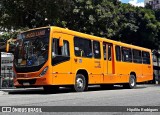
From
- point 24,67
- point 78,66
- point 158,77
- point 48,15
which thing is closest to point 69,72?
point 78,66

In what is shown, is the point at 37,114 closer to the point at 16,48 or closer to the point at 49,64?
the point at 49,64

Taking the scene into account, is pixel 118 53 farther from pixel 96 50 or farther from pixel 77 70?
pixel 77 70

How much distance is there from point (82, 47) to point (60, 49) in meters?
1.89

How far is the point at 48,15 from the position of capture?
26.4m

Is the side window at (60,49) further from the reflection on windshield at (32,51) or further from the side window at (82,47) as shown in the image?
the side window at (82,47)

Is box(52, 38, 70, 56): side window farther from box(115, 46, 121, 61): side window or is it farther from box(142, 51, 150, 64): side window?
box(142, 51, 150, 64): side window

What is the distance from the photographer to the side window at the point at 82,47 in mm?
17852

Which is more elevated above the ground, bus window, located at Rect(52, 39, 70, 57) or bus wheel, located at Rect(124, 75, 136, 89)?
bus window, located at Rect(52, 39, 70, 57)

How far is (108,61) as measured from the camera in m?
20.6

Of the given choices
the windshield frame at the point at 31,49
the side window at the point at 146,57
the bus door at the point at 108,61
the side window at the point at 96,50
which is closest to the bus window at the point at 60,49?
the windshield frame at the point at 31,49

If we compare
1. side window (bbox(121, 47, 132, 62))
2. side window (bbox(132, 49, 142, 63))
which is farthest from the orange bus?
side window (bbox(132, 49, 142, 63))

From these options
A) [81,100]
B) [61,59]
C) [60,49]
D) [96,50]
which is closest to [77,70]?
[61,59]

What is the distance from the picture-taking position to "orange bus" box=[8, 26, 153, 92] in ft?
53.2

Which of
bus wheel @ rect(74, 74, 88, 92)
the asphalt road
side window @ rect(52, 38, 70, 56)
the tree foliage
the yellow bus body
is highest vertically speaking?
the tree foliage
